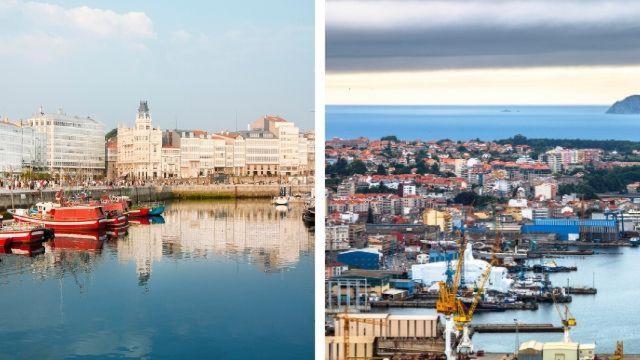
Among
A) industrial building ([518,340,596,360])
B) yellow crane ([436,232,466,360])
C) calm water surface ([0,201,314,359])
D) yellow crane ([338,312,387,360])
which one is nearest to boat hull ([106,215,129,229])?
calm water surface ([0,201,314,359])

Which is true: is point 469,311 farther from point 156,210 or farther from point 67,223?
point 67,223

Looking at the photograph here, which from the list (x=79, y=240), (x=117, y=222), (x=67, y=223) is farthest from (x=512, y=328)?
(x=67, y=223)

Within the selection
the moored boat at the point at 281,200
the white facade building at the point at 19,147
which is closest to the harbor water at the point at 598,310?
the moored boat at the point at 281,200

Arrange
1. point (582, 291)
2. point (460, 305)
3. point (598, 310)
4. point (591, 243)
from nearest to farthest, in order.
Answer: point (460, 305) < point (598, 310) < point (582, 291) < point (591, 243)

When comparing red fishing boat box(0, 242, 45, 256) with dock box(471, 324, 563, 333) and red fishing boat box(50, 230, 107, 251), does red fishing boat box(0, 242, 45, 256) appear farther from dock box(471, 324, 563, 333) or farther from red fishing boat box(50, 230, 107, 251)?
dock box(471, 324, 563, 333)

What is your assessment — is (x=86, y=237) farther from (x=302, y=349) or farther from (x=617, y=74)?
(x=617, y=74)

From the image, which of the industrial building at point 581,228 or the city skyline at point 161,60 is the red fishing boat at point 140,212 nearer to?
the city skyline at point 161,60

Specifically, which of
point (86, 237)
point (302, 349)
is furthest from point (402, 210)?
point (302, 349)
